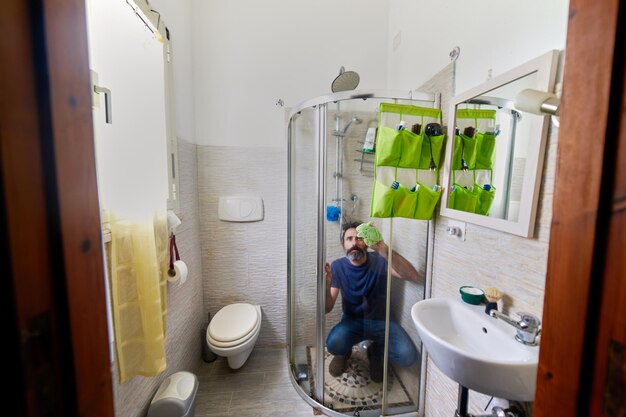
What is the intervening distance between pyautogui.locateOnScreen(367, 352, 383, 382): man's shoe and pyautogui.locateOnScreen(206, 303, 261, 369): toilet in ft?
2.66

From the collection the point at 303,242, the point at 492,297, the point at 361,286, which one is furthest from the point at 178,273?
the point at 492,297

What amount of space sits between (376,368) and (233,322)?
1.02 m

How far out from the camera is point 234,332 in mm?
1562

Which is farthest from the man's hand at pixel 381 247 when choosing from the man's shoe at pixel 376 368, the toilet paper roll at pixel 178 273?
the toilet paper roll at pixel 178 273

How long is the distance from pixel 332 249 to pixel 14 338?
135 cm

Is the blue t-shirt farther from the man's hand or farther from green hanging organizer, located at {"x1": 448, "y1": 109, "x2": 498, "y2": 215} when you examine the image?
green hanging organizer, located at {"x1": 448, "y1": 109, "x2": 498, "y2": 215}

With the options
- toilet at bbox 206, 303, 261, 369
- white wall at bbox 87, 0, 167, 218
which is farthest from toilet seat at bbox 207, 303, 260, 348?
white wall at bbox 87, 0, 167, 218

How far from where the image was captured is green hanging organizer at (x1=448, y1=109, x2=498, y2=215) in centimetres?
96

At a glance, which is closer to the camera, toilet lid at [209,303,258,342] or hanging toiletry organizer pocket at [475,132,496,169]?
hanging toiletry organizer pocket at [475,132,496,169]

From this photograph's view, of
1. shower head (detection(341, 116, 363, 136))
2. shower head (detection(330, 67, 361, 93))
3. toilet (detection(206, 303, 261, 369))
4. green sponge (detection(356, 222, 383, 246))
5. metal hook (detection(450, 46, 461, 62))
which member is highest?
shower head (detection(330, 67, 361, 93))

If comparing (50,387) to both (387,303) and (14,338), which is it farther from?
(387,303)

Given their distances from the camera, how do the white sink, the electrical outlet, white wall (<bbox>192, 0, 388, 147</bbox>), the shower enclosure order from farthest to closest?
white wall (<bbox>192, 0, 388, 147</bbox>) → the shower enclosure → the electrical outlet → the white sink

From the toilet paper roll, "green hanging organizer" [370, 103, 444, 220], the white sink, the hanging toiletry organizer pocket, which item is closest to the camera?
the white sink

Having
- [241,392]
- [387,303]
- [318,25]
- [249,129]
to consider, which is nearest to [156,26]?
[249,129]
